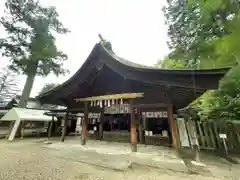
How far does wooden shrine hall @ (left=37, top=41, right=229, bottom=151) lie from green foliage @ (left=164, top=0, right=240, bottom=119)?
0.88 meters

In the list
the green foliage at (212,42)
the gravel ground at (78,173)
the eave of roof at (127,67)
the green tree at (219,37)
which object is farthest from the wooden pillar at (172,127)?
the green tree at (219,37)

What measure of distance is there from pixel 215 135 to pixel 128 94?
4.60 metres

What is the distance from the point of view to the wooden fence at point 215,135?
21.0 feet

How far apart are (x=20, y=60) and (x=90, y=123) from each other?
10.5 m

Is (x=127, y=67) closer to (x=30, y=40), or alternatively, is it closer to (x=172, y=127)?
(x=172, y=127)

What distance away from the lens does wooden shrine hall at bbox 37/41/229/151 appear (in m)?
5.09

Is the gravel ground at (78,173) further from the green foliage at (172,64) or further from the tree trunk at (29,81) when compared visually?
the tree trunk at (29,81)

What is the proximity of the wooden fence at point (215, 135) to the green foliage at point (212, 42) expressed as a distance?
0.57 meters

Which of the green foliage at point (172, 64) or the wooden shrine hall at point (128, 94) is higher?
the green foliage at point (172, 64)

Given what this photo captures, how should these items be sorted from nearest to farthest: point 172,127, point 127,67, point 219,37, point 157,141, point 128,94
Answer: point 219,37, point 172,127, point 127,67, point 128,94, point 157,141

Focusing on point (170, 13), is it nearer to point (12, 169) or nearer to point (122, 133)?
point (122, 133)

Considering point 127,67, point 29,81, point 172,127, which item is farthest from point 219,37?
point 29,81

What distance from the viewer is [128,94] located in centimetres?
648

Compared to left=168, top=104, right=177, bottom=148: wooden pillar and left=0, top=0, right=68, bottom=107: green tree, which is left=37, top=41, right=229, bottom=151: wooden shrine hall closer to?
left=168, top=104, right=177, bottom=148: wooden pillar
